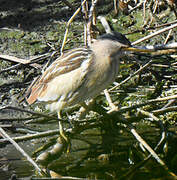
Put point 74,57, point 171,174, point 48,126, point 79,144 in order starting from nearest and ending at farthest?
point 171,174 → point 74,57 → point 79,144 → point 48,126


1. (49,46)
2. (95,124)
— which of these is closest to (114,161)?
(95,124)

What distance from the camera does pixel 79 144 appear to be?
2.73 meters

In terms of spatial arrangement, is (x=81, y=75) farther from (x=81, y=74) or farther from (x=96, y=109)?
(x=96, y=109)

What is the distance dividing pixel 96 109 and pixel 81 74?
255 mm

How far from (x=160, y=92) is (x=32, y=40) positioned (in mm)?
1481

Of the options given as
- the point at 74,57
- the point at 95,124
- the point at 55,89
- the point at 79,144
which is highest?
the point at 74,57

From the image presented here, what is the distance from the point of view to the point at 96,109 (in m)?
2.47

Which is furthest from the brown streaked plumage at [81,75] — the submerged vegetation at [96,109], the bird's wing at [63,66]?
the submerged vegetation at [96,109]

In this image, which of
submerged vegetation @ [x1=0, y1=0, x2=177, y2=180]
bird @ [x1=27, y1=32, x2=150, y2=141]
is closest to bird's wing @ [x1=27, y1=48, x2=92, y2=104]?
bird @ [x1=27, y1=32, x2=150, y2=141]

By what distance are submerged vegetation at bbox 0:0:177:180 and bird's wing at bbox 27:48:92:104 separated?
0.18 metres

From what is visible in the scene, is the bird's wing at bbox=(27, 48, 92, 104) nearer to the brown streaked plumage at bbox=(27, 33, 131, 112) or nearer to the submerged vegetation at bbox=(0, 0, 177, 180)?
the brown streaked plumage at bbox=(27, 33, 131, 112)

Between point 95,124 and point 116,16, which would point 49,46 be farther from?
point 95,124

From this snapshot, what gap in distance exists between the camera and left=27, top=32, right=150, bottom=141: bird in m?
2.38

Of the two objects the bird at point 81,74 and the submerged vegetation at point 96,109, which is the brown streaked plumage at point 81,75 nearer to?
the bird at point 81,74
